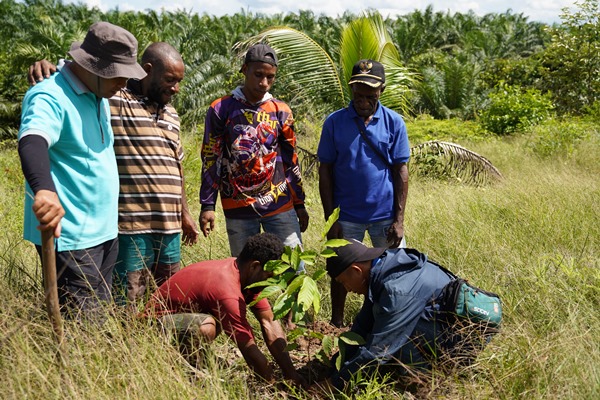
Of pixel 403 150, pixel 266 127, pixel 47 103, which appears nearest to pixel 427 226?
pixel 403 150

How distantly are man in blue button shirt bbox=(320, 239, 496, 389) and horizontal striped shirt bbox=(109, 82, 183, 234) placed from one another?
1.01 metres

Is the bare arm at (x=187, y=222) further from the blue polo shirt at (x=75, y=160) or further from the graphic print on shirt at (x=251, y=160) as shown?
the blue polo shirt at (x=75, y=160)

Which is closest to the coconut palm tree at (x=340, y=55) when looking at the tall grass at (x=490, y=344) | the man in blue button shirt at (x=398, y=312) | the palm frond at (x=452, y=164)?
the palm frond at (x=452, y=164)

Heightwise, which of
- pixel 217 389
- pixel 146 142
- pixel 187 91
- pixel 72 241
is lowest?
pixel 187 91

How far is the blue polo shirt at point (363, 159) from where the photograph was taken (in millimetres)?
3982

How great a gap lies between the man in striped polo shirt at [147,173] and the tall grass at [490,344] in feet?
1.57

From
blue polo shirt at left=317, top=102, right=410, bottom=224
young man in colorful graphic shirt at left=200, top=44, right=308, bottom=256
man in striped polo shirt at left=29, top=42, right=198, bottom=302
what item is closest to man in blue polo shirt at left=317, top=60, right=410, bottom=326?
blue polo shirt at left=317, top=102, right=410, bottom=224

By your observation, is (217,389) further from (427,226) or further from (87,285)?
(427,226)

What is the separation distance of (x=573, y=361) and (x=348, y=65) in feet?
20.7

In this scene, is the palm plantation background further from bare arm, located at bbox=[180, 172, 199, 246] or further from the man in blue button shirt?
bare arm, located at bbox=[180, 172, 199, 246]

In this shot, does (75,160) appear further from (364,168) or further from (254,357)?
(364,168)

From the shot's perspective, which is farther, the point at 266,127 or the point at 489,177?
the point at 489,177

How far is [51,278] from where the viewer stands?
2.36 metres

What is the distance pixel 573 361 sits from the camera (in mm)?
2830
